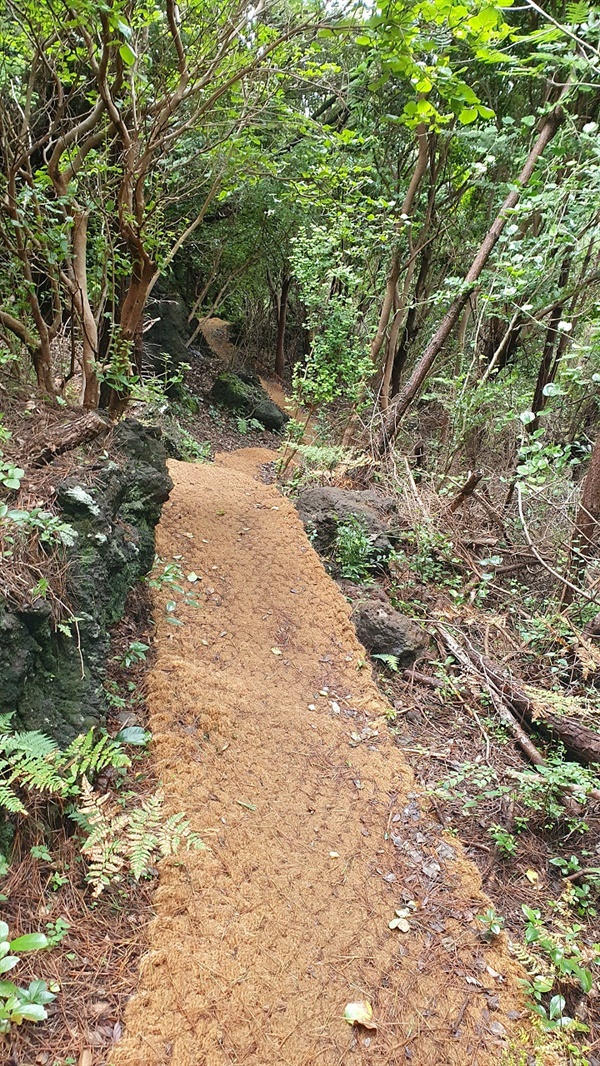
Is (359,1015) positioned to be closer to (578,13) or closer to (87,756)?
(87,756)

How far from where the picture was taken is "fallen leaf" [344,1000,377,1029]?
2215 millimetres

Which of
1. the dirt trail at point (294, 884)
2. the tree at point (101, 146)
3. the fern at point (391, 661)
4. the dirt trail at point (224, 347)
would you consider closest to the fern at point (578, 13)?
the tree at point (101, 146)

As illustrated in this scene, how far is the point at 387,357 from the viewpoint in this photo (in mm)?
8758

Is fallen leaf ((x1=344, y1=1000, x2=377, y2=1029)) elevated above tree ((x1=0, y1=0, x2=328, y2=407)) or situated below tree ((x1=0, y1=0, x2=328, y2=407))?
below

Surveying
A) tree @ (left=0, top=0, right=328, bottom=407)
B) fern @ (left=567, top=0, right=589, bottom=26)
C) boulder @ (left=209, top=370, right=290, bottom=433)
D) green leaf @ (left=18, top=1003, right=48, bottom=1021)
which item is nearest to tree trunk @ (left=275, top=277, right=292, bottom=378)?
boulder @ (left=209, top=370, right=290, bottom=433)

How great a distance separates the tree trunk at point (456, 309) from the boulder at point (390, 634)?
357cm

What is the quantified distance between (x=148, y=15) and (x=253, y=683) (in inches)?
192

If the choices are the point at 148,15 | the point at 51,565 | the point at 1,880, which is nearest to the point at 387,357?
the point at 148,15

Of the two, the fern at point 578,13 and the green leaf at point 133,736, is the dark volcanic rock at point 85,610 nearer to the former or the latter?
the green leaf at point 133,736

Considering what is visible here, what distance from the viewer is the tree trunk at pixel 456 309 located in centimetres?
646

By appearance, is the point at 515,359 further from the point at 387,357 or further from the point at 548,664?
the point at 548,664

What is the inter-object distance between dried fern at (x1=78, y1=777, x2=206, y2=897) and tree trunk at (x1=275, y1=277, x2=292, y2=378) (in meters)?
15.6

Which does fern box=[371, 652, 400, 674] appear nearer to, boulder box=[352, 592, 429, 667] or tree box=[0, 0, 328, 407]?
boulder box=[352, 592, 429, 667]

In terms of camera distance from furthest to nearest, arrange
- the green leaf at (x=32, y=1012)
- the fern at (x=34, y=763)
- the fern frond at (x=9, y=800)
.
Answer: the fern at (x=34, y=763) < the fern frond at (x=9, y=800) < the green leaf at (x=32, y=1012)
